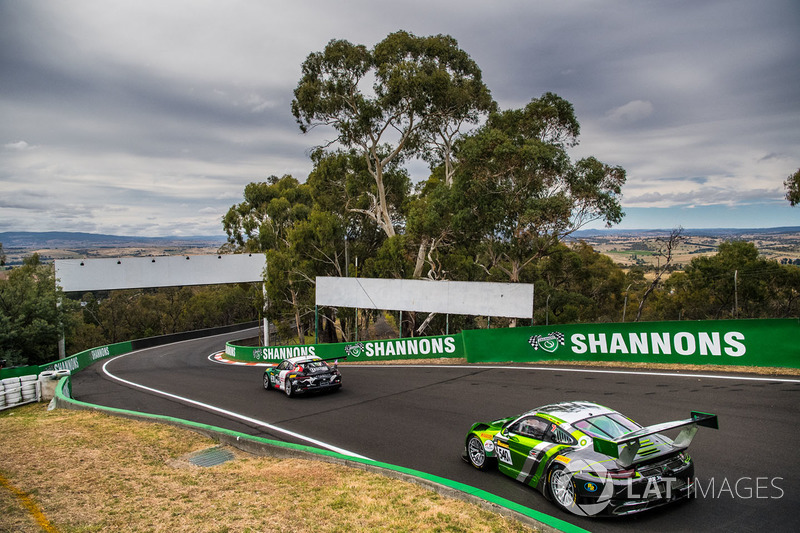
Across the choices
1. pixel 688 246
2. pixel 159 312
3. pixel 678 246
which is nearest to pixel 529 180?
pixel 678 246

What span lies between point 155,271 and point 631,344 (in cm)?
3624

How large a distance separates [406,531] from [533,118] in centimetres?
2785

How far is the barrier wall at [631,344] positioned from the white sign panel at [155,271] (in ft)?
71.1

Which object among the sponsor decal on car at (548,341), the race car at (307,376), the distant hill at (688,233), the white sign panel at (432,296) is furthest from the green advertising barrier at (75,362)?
the distant hill at (688,233)

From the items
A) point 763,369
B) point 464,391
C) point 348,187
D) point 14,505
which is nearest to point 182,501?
point 14,505

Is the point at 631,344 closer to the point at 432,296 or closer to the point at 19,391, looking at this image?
the point at 432,296

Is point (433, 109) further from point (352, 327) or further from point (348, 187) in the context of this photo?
point (352, 327)

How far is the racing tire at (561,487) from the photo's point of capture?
675 centimetres

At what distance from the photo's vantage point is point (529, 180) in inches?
1115

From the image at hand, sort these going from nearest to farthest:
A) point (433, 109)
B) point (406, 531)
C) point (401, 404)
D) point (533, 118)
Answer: point (406, 531) → point (401, 404) → point (533, 118) → point (433, 109)

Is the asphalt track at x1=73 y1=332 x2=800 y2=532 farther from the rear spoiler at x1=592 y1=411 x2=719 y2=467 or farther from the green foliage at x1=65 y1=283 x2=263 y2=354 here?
the green foliage at x1=65 y1=283 x2=263 y2=354

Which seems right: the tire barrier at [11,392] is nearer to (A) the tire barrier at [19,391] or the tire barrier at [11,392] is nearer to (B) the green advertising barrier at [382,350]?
(A) the tire barrier at [19,391]

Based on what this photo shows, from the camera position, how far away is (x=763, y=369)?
14859 millimetres

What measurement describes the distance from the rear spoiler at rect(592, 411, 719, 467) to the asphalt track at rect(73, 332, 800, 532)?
99 cm
